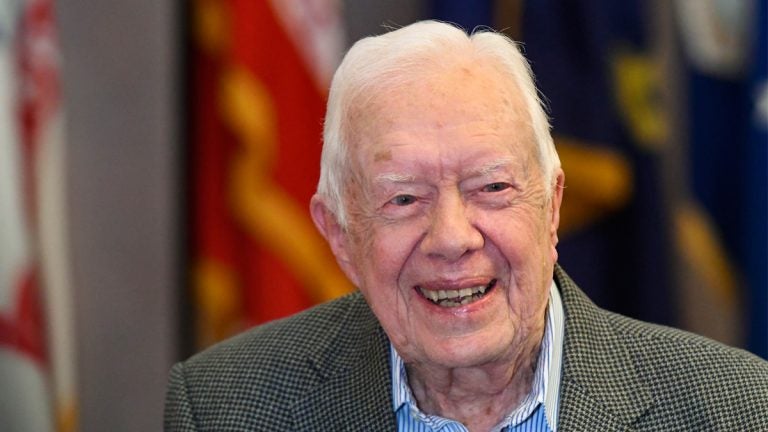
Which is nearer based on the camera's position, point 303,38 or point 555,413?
point 555,413

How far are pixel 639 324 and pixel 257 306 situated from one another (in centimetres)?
177

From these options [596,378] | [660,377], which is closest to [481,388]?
[596,378]

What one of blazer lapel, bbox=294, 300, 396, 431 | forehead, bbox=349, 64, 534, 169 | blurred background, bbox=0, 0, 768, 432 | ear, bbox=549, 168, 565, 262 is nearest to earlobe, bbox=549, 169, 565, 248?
ear, bbox=549, 168, 565, 262

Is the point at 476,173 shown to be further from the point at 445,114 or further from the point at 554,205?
the point at 554,205

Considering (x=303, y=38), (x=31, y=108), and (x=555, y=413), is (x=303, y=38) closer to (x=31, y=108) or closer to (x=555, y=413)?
(x=31, y=108)

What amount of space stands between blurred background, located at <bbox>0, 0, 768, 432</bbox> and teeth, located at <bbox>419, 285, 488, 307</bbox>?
5.57 ft

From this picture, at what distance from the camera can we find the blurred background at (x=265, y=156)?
12.4 ft

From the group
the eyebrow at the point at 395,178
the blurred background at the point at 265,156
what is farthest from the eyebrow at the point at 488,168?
the blurred background at the point at 265,156

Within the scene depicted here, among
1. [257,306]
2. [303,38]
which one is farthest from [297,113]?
[257,306]

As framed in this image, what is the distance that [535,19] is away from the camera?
373 centimetres

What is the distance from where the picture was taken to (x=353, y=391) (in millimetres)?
2357

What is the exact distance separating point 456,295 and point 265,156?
1756mm

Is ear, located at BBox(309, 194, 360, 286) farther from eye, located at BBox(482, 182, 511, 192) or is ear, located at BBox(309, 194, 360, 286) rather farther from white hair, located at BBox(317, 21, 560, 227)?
eye, located at BBox(482, 182, 511, 192)

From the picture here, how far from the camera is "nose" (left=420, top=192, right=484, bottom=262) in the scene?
2037mm
